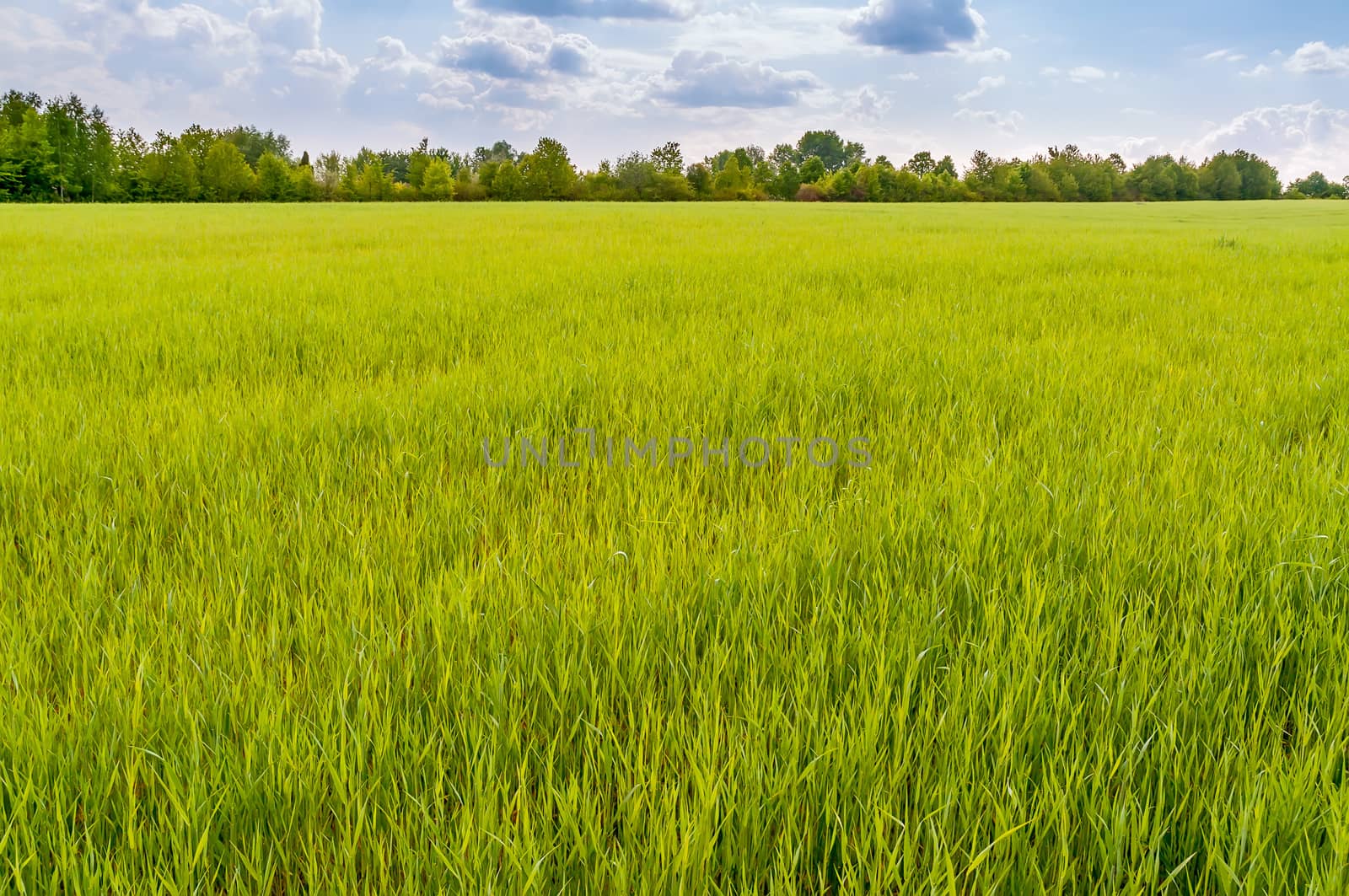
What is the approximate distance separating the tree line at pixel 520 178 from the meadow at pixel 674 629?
193 ft

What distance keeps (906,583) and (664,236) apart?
9.94 metres

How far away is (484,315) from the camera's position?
4.73 meters

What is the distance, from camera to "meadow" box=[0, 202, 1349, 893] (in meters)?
0.95

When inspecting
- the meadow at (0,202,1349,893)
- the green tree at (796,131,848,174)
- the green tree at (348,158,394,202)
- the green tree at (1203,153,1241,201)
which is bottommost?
the meadow at (0,202,1349,893)

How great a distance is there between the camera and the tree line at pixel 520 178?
55938 mm

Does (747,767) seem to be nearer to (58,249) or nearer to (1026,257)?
(1026,257)

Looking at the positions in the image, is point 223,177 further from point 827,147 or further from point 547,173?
point 827,147

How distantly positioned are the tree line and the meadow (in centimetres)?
5884

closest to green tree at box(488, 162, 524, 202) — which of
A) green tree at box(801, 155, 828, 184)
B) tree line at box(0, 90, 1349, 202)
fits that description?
tree line at box(0, 90, 1349, 202)

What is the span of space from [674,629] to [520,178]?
67.8m

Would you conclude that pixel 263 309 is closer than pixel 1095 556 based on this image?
No

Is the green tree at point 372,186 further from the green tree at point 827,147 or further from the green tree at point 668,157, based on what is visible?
the green tree at point 827,147

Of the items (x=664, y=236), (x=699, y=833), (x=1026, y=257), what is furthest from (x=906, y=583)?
(x=664, y=236)

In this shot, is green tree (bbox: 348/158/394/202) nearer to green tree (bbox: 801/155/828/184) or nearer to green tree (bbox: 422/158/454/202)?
green tree (bbox: 422/158/454/202)
